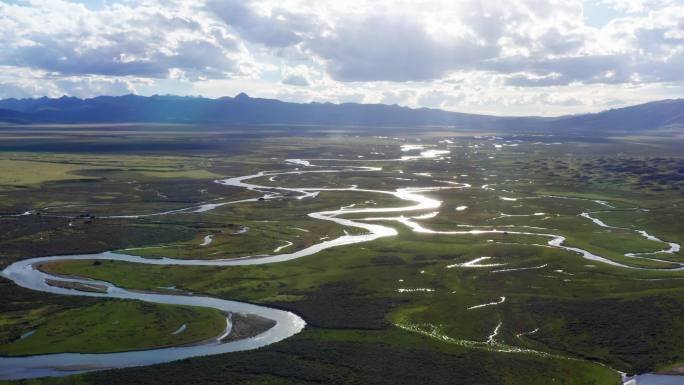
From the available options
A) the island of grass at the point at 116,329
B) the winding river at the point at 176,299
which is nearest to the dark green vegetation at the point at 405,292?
the island of grass at the point at 116,329

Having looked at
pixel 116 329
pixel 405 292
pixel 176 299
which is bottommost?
pixel 176 299

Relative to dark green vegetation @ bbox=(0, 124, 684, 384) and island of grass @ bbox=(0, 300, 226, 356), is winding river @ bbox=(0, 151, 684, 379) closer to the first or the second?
island of grass @ bbox=(0, 300, 226, 356)

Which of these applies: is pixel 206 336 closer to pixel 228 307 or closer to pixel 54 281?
pixel 228 307

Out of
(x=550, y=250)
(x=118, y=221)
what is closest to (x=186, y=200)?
(x=118, y=221)

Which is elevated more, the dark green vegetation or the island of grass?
the dark green vegetation

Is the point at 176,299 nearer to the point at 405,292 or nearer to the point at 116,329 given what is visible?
the point at 116,329

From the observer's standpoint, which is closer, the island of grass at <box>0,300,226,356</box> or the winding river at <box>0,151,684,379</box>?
the winding river at <box>0,151,684,379</box>

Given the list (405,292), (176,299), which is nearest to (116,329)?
(176,299)

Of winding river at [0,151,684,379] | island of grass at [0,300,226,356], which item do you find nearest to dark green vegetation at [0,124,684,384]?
island of grass at [0,300,226,356]

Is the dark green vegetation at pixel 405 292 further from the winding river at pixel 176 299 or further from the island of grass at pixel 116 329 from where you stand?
the winding river at pixel 176 299

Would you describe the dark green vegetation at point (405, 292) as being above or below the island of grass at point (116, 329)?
above

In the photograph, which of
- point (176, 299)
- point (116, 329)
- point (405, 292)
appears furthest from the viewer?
point (405, 292)
